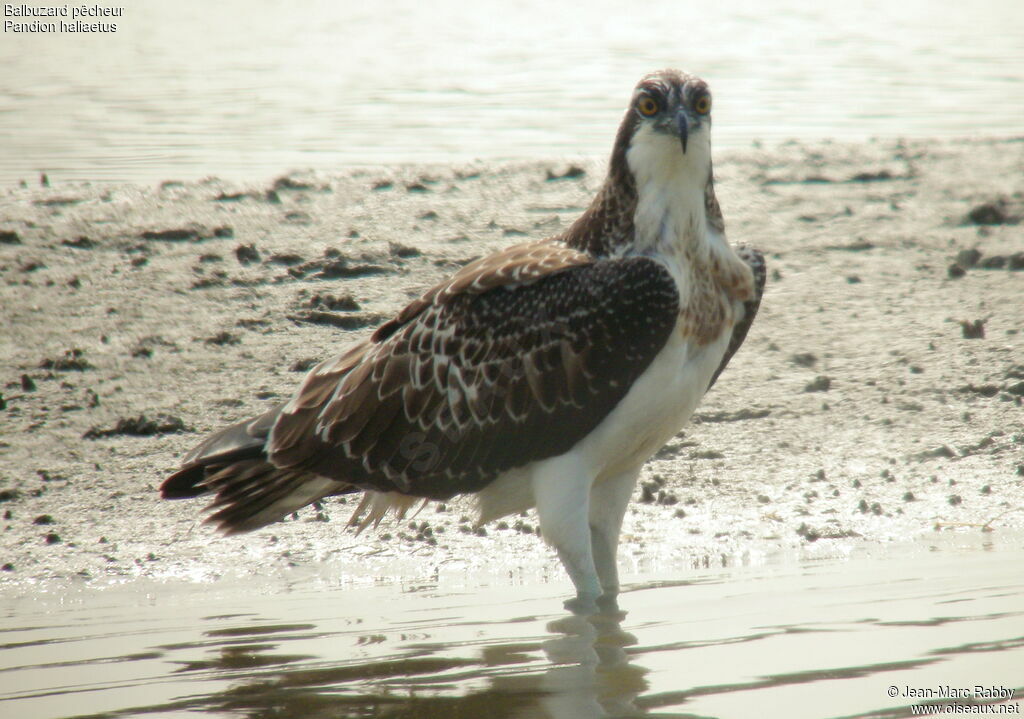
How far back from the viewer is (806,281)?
10227mm

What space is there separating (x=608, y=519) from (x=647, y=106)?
167 centimetres

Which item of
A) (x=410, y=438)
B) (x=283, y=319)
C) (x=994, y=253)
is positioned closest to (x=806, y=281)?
(x=994, y=253)

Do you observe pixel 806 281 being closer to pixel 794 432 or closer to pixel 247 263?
pixel 794 432

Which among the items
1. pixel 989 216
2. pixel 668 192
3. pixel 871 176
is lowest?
pixel 989 216

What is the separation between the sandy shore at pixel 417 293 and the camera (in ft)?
23.4

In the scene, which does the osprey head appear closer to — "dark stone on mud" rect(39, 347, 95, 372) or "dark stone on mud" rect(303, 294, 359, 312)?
"dark stone on mud" rect(303, 294, 359, 312)

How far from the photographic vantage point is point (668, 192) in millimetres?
6152

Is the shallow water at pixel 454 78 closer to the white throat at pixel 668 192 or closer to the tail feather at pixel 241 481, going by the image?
the tail feather at pixel 241 481

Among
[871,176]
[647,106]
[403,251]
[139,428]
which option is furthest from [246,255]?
[871,176]

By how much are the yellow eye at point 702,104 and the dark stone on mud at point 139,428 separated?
340 centimetres

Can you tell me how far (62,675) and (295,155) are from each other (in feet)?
27.6

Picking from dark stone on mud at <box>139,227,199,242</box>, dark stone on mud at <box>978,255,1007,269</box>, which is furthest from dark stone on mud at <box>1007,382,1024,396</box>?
dark stone on mud at <box>139,227,199,242</box>

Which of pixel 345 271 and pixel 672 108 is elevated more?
pixel 672 108

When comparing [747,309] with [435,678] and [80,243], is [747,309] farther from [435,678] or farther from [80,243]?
[80,243]
